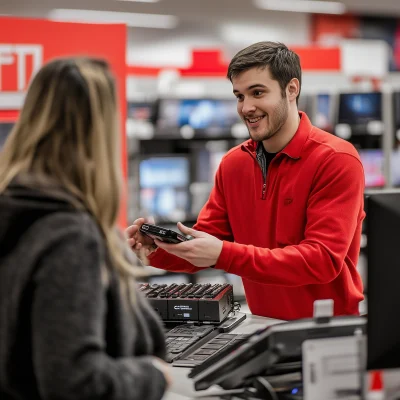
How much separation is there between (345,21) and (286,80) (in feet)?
42.2

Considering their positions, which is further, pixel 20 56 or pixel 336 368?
pixel 20 56

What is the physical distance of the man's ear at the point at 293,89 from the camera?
257cm

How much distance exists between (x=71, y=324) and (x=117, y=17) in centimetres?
1227

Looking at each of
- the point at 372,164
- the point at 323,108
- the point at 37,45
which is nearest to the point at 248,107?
the point at 37,45

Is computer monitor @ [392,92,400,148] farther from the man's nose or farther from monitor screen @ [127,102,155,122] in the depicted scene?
the man's nose

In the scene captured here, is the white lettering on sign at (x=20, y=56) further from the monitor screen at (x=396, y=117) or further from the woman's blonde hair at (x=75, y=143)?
the monitor screen at (x=396, y=117)

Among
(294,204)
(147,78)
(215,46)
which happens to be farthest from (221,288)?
(215,46)

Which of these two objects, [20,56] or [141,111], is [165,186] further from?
[20,56]

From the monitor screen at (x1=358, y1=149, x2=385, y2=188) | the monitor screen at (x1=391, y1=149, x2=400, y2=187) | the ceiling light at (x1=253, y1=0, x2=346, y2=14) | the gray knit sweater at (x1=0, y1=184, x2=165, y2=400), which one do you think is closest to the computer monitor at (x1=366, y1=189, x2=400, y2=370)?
the gray knit sweater at (x1=0, y1=184, x2=165, y2=400)

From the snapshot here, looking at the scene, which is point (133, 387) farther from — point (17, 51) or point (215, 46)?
point (215, 46)

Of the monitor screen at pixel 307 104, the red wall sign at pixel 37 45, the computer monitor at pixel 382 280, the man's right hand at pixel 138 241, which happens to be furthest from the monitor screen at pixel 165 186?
the computer monitor at pixel 382 280

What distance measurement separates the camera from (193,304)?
7.03ft

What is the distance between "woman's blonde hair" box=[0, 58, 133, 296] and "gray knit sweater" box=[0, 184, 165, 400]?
0.14ft

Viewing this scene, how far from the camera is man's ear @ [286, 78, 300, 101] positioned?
101 inches
